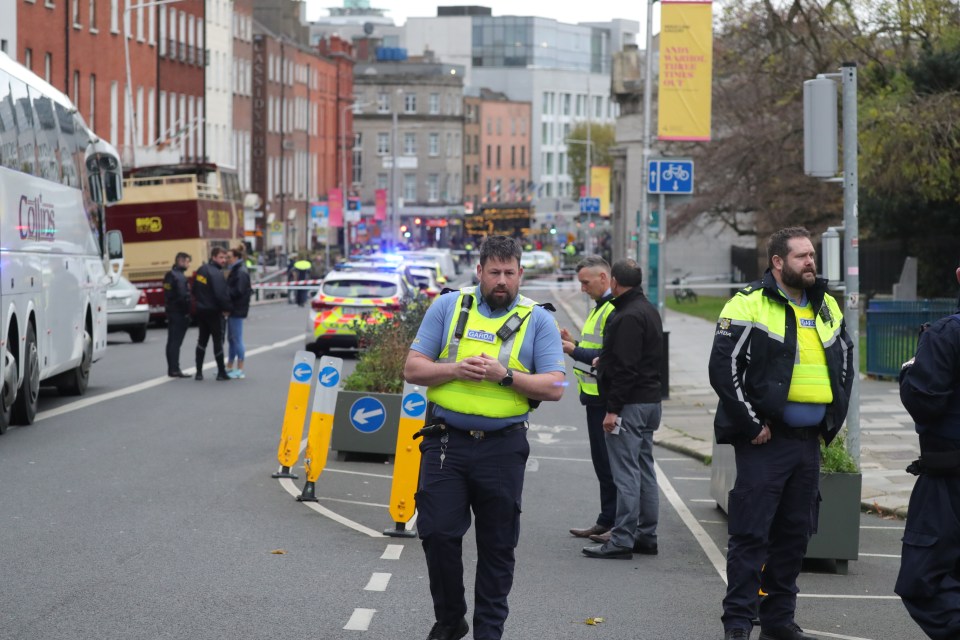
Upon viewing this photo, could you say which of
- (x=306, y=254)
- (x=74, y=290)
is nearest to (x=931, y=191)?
(x=74, y=290)

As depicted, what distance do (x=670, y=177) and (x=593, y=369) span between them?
14.6m

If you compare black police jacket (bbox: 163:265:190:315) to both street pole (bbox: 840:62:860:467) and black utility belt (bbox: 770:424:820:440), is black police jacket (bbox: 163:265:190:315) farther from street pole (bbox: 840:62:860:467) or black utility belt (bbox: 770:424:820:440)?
black utility belt (bbox: 770:424:820:440)

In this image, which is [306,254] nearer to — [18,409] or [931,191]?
[931,191]

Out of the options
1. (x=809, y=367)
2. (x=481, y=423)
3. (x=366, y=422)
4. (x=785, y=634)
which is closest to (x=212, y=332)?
(x=366, y=422)

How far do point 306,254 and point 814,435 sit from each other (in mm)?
72914

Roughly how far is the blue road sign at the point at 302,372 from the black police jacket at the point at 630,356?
351cm

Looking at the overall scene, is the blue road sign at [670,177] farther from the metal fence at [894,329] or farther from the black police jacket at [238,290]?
the black police jacket at [238,290]

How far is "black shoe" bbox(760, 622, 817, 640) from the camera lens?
8117 mm

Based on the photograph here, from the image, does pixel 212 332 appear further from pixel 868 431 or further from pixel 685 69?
pixel 868 431

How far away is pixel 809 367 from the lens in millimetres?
7988

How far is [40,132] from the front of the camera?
18.5 metres

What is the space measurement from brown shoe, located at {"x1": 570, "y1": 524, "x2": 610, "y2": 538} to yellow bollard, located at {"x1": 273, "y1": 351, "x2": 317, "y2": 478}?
2.88 meters

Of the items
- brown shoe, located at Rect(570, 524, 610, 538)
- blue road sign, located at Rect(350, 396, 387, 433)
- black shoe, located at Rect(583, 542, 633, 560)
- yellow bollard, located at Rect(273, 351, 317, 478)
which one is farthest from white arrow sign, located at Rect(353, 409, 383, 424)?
black shoe, located at Rect(583, 542, 633, 560)

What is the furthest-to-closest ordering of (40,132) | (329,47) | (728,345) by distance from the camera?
1. (329,47)
2. (40,132)
3. (728,345)
